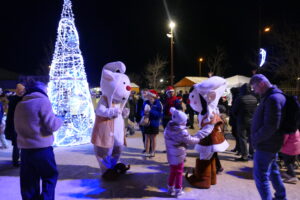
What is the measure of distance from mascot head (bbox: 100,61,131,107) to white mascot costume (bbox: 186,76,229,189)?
1447mm

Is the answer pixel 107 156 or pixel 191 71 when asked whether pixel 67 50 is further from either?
pixel 191 71

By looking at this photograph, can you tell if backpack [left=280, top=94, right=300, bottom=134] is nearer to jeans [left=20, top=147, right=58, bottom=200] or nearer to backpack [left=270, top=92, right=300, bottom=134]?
backpack [left=270, top=92, right=300, bottom=134]

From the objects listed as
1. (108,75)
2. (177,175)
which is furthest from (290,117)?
(108,75)

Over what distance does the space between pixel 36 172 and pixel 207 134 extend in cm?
280

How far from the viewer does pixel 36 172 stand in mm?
3131

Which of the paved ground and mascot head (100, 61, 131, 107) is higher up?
mascot head (100, 61, 131, 107)

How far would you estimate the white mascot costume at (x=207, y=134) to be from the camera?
13.5 ft

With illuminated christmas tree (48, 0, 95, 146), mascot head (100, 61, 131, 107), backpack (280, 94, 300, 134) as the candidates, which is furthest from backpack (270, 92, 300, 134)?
illuminated christmas tree (48, 0, 95, 146)

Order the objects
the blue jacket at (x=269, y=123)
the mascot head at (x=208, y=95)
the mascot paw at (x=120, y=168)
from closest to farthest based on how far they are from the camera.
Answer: the blue jacket at (x=269, y=123), the mascot head at (x=208, y=95), the mascot paw at (x=120, y=168)

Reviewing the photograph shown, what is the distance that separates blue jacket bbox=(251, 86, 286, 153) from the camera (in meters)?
2.93

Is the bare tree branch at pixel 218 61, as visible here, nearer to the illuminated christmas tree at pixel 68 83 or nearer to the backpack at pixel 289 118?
the illuminated christmas tree at pixel 68 83

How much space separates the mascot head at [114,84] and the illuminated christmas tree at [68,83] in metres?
2.86

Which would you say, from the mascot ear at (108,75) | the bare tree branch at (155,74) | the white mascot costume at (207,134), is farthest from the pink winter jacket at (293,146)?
the bare tree branch at (155,74)

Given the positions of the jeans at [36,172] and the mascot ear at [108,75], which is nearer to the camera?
the jeans at [36,172]
